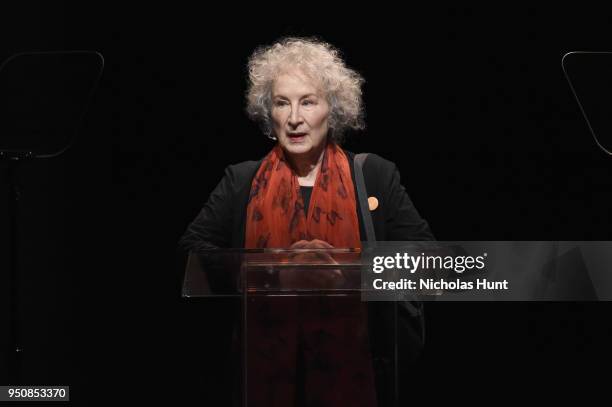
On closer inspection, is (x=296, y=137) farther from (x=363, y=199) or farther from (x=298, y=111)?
(x=363, y=199)

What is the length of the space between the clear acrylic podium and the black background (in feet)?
3.95

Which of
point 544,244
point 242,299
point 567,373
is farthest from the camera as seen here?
point 567,373

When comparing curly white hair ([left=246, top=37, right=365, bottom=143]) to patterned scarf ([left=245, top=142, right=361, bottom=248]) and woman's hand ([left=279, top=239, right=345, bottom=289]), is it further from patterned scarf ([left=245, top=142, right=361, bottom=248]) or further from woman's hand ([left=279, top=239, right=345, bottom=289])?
woman's hand ([left=279, top=239, right=345, bottom=289])

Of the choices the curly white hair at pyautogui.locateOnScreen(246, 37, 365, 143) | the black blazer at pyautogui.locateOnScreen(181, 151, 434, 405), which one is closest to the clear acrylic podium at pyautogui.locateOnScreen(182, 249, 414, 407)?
the black blazer at pyautogui.locateOnScreen(181, 151, 434, 405)

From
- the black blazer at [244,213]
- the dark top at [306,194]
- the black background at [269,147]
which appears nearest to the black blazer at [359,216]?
the black blazer at [244,213]

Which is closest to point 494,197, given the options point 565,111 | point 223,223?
point 565,111

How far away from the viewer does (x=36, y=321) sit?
13.7 ft

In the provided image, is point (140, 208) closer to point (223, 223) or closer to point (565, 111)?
point (223, 223)

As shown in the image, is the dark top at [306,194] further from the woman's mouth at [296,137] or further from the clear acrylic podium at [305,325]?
the clear acrylic podium at [305,325]

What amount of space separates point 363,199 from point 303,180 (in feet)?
0.81

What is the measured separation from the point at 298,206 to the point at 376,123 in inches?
26.7

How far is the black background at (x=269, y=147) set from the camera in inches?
160

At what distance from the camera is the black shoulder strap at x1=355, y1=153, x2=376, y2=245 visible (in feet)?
11.8

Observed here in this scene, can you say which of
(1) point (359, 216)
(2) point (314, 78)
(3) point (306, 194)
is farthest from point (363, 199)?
(2) point (314, 78)
